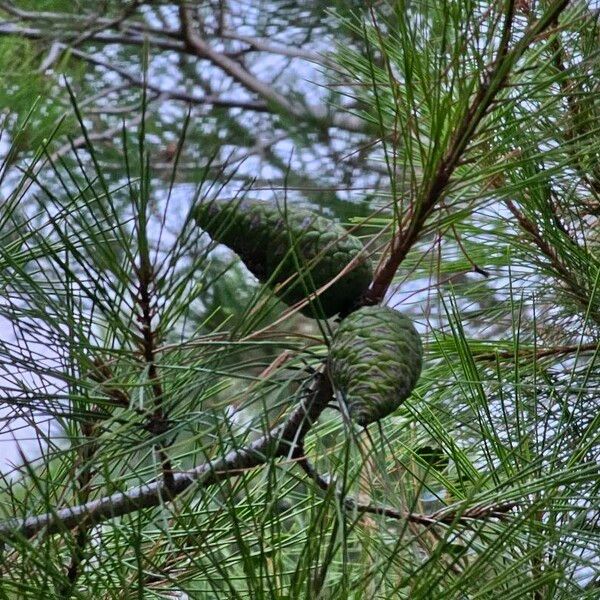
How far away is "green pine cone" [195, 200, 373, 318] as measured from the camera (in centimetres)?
50

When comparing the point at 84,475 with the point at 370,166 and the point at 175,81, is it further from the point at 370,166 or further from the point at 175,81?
the point at 175,81

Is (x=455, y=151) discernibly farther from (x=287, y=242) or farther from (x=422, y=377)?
(x=422, y=377)

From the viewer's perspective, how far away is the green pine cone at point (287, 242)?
50cm

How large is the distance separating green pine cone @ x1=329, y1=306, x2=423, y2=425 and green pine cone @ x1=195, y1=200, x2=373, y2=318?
28mm

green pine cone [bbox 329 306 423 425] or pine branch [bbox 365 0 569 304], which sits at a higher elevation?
pine branch [bbox 365 0 569 304]

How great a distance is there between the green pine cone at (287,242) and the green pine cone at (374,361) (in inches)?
1.1

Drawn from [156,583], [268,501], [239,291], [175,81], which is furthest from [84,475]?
[175,81]

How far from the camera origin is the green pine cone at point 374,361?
44 cm

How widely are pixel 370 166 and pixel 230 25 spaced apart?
646 millimetres

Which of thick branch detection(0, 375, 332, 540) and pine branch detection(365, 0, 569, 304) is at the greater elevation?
pine branch detection(365, 0, 569, 304)

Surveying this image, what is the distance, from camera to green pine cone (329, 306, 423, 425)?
44 cm

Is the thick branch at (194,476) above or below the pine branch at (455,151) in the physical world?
below

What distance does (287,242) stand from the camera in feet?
1.65

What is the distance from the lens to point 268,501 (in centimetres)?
44
